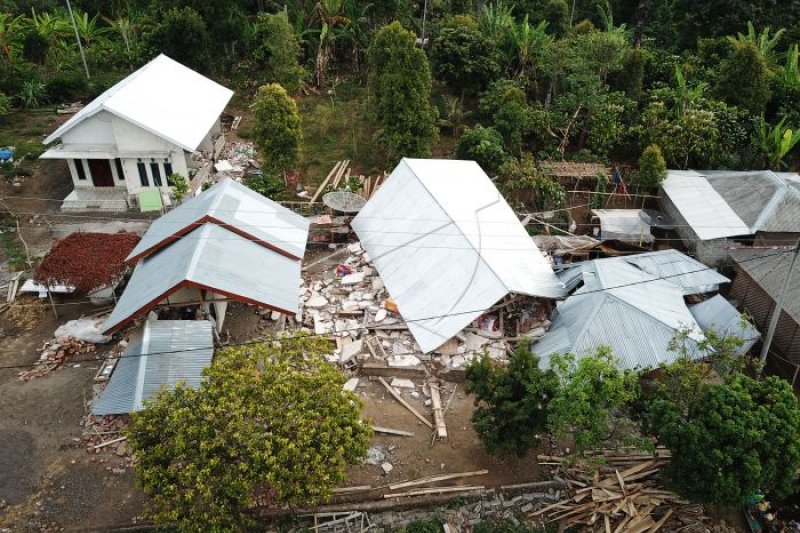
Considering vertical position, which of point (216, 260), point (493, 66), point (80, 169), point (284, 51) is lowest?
point (80, 169)

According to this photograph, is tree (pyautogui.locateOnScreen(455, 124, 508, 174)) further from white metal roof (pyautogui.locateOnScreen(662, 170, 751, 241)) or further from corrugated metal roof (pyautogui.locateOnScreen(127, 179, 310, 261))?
corrugated metal roof (pyautogui.locateOnScreen(127, 179, 310, 261))

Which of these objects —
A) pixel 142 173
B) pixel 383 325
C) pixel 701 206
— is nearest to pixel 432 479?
pixel 383 325

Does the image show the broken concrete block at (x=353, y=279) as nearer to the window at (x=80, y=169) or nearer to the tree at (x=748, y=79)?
the window at (x=80, y=169)

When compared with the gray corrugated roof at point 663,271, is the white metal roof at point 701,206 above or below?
→ above

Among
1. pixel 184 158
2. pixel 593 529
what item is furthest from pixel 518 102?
pixel 593 529

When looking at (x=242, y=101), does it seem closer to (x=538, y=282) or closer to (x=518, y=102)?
(x=518, y=102)

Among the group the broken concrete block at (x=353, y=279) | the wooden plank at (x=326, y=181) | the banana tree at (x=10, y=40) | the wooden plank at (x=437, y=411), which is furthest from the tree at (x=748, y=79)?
the banana tree at (x=10, y=40)

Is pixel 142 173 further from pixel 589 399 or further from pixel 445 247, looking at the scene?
pixel 589 399
